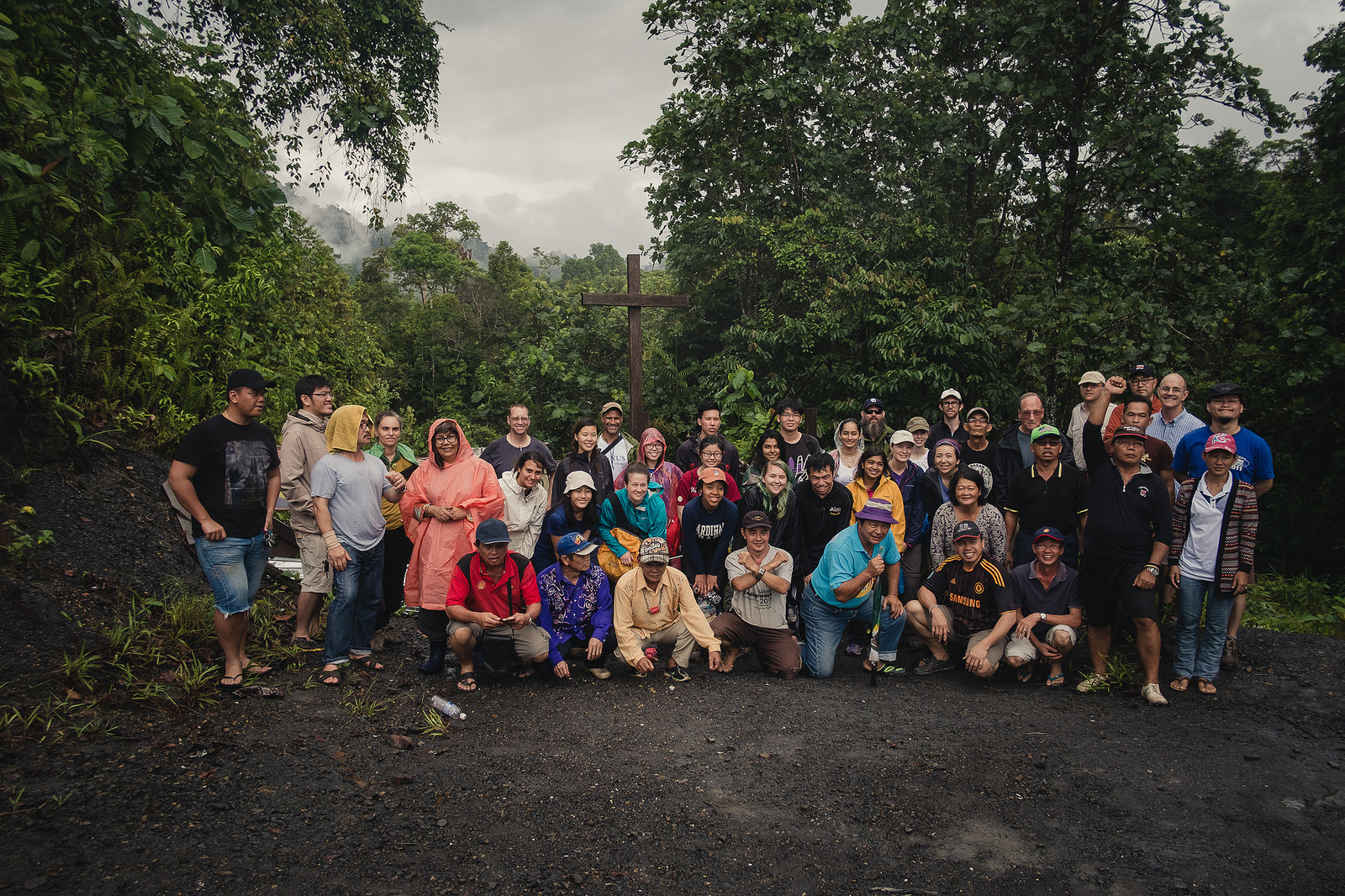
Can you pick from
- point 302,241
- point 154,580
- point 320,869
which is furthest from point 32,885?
point 302,241

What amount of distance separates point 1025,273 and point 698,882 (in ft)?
26.8

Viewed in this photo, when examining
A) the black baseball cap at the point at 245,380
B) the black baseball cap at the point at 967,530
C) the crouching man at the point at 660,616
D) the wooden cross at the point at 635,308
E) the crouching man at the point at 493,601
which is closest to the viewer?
the black baseball cap at the point at 245,380

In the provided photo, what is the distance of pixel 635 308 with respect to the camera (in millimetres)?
10273

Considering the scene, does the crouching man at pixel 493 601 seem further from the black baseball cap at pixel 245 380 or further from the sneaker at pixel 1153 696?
the sneaker at pixel 1153 696

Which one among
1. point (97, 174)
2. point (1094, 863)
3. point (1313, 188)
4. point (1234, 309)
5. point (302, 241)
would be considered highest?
point (1313, 188)

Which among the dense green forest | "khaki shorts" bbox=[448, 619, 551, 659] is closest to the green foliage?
the dense green forest

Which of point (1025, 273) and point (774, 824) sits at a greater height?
point (1025, 273)

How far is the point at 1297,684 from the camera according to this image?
5.34m

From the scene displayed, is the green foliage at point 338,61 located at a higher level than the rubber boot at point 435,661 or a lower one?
higher

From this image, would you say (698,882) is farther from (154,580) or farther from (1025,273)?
(1025,273)

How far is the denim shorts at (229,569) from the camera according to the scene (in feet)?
14.8

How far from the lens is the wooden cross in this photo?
10047 mm

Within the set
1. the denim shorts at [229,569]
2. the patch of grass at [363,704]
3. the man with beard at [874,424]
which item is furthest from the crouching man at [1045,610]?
the denim shorts at [229,569]

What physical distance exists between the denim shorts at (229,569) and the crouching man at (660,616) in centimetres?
239
